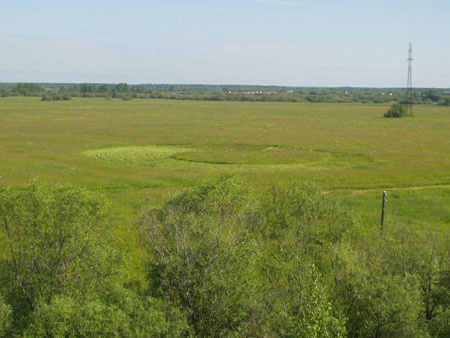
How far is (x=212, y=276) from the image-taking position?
17.2 metres

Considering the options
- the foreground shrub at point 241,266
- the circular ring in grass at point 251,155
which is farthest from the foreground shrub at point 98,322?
the circular ring in grass at point 251,155

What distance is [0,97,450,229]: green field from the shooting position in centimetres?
4406

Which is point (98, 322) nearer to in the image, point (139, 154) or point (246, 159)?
point (246, 159)

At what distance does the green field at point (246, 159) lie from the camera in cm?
4406

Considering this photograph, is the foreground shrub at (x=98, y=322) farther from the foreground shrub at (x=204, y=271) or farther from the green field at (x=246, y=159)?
the green field at (x=246, y=159)

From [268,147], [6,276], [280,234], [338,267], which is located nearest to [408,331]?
[338,267]

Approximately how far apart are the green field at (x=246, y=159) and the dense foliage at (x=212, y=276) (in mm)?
8898

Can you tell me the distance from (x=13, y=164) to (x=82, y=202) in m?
42.2

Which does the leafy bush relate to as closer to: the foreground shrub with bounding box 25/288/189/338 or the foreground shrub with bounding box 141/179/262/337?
the foreground shrub with bounding box 141/179/262/337

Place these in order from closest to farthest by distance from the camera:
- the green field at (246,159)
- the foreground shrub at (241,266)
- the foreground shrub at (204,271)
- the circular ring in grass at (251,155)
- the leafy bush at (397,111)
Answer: the foreground shrub at (241,266) < the foreground shrub at (204,271) < the green field at (246,159) < the circular ring in grass at (251,155) < the leafy bush at (397,111)

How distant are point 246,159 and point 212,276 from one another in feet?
158

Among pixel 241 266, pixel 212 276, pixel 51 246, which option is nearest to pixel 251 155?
pixel 51 246

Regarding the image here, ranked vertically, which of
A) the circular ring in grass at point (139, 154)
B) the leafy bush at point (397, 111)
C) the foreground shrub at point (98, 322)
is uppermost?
the leafy bush at point (397, 111)

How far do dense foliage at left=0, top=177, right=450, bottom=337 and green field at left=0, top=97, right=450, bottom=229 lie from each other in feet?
29.2
